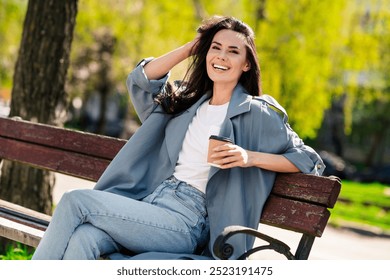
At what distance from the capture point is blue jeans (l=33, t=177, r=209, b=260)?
3256 millimetres

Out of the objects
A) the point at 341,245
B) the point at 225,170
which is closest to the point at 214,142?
the point at 225,170

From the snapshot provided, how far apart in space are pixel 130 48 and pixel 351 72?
28.0ft

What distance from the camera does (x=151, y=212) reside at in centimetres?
346

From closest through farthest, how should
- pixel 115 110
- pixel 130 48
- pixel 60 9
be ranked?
pixel 60 9 < pixel 130 48 < pixel 115 110

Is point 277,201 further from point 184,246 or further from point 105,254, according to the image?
→ point 105,254

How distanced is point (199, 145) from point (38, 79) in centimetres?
240

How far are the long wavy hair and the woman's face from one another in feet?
0.12

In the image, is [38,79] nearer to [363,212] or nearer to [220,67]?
[220,67]

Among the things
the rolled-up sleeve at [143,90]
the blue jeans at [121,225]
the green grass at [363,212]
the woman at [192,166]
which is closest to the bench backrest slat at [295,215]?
the woman at [192,166]

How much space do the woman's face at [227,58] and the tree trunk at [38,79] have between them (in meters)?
2.33

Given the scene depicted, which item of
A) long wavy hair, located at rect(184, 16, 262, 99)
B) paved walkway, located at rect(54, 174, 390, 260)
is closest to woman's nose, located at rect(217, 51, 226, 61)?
long wavy hair, located at rect(184, 16, 262, 99)

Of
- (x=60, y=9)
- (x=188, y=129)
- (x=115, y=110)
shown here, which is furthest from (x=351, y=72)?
(x=115, y=110)

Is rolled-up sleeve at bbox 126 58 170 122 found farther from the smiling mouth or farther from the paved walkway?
the paved walkway

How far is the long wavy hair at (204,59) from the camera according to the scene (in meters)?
3.82
